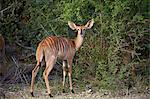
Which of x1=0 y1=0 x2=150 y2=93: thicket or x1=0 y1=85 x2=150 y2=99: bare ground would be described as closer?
x1=0 y1=85 x2=150 y2=99: bare ground

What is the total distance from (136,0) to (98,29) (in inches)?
34.1

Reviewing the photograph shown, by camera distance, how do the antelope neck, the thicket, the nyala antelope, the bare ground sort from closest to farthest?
1. the bare ground
2. the nyala antelope
3. the antelope neck
4. the thicket

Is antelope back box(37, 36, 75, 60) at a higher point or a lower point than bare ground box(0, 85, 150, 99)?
higher

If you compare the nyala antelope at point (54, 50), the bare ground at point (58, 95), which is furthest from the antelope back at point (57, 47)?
the bare ground at point (58, 95)

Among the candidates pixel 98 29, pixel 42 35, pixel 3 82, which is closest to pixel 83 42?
pixel 98 29

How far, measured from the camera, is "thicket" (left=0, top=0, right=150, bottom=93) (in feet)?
23.5

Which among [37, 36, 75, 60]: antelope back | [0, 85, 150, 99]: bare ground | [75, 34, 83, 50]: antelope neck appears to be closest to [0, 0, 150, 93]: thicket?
[0, 85, 150, 99]: bare ground

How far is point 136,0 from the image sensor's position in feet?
24.1

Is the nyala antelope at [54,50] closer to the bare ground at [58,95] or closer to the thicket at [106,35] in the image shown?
the bare ground at [58,95]

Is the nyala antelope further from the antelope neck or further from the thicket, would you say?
the thicket

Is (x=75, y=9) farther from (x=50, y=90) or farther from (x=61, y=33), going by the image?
(x=50, y=90)

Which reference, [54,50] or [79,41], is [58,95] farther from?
[79,41]

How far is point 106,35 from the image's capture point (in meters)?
7.64

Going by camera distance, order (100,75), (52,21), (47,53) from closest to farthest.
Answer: (47,53)
(100,75)
(52,21)
